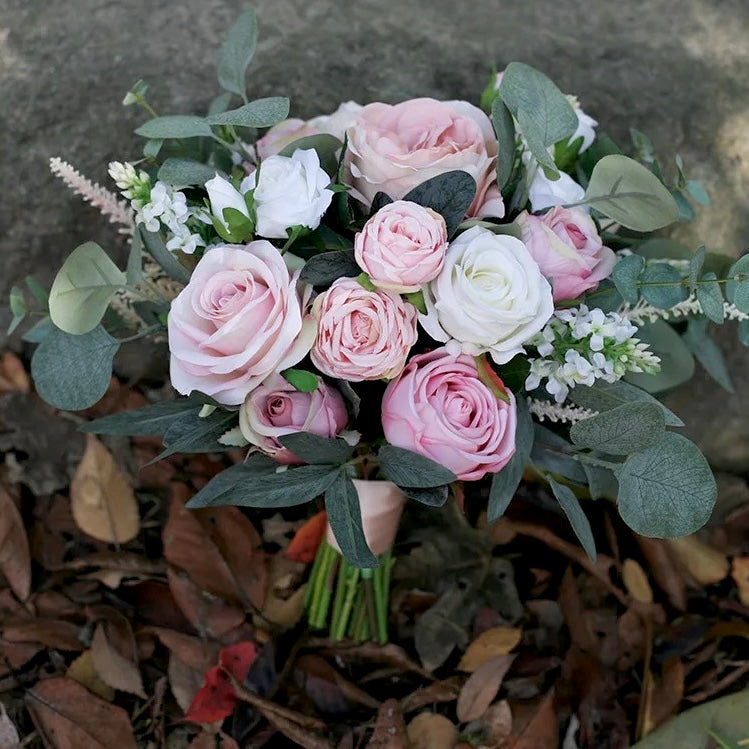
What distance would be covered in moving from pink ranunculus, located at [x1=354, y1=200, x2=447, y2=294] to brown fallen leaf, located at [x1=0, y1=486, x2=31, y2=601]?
0.64 meters

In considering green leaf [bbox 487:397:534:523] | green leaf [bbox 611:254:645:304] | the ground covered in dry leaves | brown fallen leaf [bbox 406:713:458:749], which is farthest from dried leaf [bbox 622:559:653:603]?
green leaf [bbox 611:254:645:304]

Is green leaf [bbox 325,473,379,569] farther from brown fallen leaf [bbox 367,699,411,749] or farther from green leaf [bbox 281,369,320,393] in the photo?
brown fallen leaf [bbox 367,699,411,749]

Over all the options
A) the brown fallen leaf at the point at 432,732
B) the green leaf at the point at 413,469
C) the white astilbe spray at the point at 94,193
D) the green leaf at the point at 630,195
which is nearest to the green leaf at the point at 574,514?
the green leaf at the point at 413,469

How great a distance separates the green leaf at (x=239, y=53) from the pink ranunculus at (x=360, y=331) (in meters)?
0.30

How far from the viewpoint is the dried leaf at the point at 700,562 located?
3.66 ft

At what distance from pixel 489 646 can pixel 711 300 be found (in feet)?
1.75

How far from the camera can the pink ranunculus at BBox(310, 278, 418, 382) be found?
0.64 m

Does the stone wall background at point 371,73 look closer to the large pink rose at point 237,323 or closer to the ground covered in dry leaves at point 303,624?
the ground covered in dry leaves at point 303,624

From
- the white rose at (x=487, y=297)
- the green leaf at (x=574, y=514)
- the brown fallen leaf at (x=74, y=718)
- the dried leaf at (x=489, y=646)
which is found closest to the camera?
the white rose at (x=487, y=297)

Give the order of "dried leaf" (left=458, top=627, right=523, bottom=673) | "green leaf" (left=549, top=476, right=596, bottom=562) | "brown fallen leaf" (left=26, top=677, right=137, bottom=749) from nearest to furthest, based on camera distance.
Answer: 1. "green leaf" (left=549, top=476, right=596, bottom=562)
2. "brown fallen leaf" (left=26, top=677, right=137, bottom=749)
3. "dried leaf" (left=458, top=627, right=523, bottom=673)

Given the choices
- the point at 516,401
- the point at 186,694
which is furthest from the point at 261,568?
the point at 516,401

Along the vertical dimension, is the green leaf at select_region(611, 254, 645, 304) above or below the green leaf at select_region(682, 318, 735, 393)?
above

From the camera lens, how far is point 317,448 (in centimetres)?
69

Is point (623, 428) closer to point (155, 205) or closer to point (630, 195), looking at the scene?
point (630, 195)
